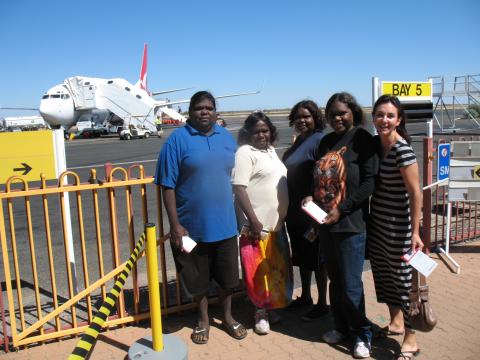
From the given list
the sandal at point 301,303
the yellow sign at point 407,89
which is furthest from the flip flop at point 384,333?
the yellow sign at point 407,89

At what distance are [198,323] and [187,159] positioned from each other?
1433 mm

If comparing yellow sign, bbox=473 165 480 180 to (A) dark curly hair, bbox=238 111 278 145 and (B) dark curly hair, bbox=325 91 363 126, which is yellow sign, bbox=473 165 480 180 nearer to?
(B) dark curly hair, bbox=325 91 363 126

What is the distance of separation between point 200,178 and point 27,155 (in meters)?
1.54

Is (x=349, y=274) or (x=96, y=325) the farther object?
(x=349, y=274)

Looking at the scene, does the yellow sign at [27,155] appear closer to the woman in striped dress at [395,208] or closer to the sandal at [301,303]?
the sandal at [301,303]

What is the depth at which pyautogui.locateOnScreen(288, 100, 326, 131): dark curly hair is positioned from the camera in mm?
3549

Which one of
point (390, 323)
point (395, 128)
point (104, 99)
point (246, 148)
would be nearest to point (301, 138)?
point (246, 148)

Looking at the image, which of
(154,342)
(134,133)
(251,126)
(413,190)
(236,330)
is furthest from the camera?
(134,133)

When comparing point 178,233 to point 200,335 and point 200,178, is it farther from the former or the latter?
point 200,335

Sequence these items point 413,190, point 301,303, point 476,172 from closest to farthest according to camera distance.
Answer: point 413,190
point 301,303
point 476,172

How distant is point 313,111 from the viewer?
140 inches

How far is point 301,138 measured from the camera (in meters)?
3.62

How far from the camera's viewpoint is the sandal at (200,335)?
11.3 feet

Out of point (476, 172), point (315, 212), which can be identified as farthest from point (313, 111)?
point (476, 172)
